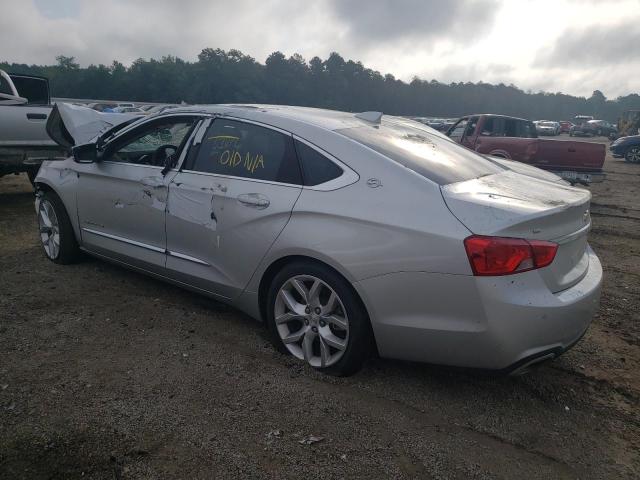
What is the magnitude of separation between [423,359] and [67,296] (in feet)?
9.77

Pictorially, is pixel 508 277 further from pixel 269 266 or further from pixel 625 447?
pixel 269 266

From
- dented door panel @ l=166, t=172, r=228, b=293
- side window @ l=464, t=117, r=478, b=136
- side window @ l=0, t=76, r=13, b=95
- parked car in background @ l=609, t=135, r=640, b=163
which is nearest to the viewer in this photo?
dented door panel @ l=166, t=172, r=228, b=293

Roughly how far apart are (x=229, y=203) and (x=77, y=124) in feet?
9.45

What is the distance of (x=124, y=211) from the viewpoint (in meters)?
3.98

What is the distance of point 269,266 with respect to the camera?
3.11 m

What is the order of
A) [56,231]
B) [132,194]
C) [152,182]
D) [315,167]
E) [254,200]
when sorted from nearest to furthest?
[315,167] < [254,200] < [152,182] < [132,194] < [56,231]

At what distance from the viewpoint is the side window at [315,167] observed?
295cm

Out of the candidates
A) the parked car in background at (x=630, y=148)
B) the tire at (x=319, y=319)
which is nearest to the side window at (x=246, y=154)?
the tire at (x=319, y=319)

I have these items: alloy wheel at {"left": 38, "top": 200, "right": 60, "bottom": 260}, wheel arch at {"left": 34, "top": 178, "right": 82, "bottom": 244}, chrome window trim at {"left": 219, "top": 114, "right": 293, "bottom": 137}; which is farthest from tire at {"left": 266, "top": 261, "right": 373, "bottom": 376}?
alloy wheel at {"left": 38, "top": 200, "right": 60, "bottom": 260}

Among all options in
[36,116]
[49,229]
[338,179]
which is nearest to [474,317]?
[338,179]

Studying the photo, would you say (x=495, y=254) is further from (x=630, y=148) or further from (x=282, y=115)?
(x=630, y=148)

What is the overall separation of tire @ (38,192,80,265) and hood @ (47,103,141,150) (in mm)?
726

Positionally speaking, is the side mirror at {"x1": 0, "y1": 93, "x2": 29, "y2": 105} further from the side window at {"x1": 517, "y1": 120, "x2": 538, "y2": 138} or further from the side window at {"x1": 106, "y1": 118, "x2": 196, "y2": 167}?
the side window at {"x1": 517, "y1": 120, "x2": 538, "y2": 138}

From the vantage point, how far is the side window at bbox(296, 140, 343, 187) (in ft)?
9.67
